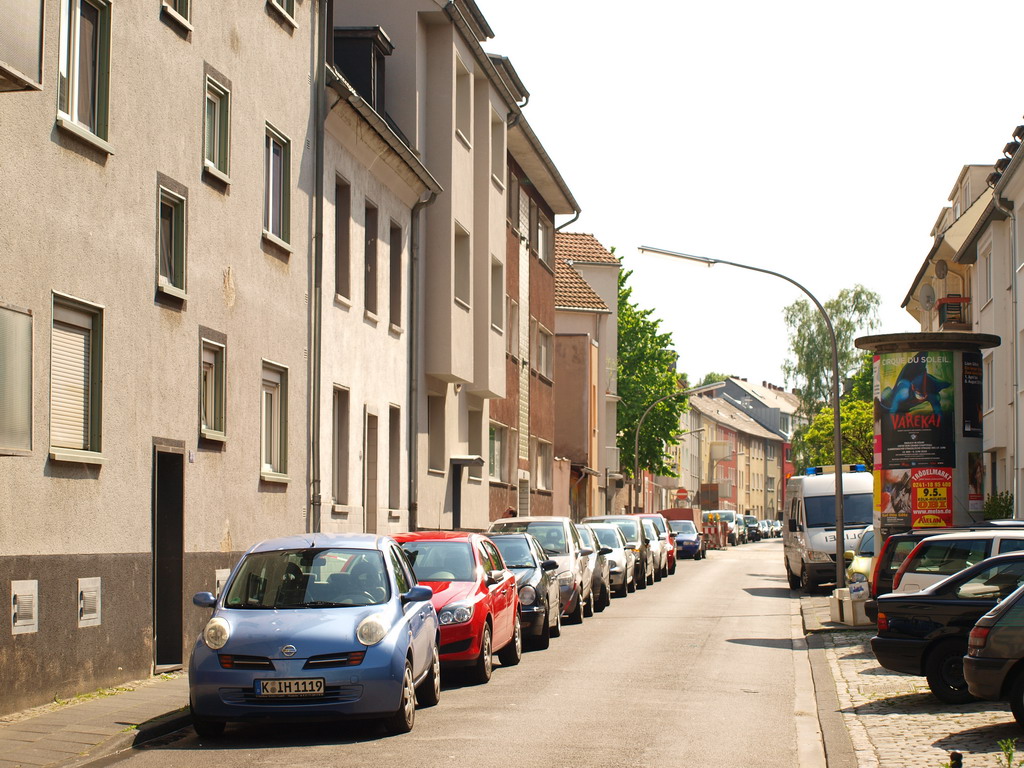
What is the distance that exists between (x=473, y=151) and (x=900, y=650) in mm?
18806

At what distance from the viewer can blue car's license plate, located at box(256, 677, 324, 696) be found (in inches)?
416

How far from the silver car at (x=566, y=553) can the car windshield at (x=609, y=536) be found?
6.43 metres

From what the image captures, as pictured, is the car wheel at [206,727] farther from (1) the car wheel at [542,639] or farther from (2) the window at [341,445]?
(2) the window at [341,445]

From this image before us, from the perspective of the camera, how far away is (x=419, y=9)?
26828mm

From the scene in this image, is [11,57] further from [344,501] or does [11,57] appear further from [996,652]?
[344,501]

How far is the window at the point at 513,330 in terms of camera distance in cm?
3588

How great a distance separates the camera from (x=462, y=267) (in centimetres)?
2948

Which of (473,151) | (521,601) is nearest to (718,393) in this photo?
(473,151)

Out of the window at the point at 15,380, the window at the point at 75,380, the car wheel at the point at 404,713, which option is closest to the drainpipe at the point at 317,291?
the window at the point at 75,380

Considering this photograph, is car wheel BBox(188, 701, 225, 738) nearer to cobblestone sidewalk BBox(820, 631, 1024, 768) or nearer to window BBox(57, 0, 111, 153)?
cobblestone sidewalk BBox(820, 631, 1024, 768)

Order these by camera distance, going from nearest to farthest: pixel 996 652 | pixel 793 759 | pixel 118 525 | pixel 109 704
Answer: pixel 793 759, pixel 996 652, pixel 109 704, pixel 118 525

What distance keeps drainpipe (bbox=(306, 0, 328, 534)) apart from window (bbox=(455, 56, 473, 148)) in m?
7.86

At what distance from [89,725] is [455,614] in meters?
4.02

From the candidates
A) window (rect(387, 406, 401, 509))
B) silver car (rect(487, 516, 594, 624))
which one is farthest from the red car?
window (rect(387, 406, 401, 509))
